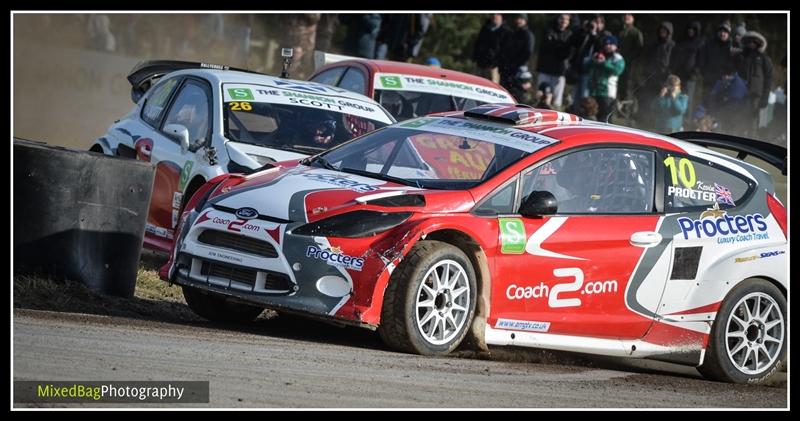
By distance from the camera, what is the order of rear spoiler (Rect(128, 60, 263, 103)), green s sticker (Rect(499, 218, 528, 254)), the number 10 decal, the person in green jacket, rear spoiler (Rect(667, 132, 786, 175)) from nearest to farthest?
1. green s sticker (Rect(499, 218, 528, 254))
2. the number 10 decal
3. rear spoiler (Rect(667, 132, 786, 175))
4. rear spoiler (Rect(128, 60, 263, 103))
5. the person in green jacket

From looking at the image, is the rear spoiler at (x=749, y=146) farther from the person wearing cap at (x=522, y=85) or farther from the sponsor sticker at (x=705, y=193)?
the person wearing cap at (x=522, y=85)

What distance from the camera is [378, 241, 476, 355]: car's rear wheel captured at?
7750 millimetres

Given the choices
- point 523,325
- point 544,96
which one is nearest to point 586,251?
point 523,325

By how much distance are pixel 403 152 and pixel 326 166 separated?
50 centimetres

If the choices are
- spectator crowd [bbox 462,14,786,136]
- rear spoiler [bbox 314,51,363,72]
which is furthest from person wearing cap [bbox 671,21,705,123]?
rear spoiler [bbox 314,51,363,72]

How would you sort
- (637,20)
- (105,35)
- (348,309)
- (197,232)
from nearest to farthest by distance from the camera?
(348,309) < (197,232) < (637,20) < (105,35)

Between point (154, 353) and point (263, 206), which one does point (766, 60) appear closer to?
point (263, 206)

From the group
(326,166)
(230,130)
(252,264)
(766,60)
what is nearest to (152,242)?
(230,130)

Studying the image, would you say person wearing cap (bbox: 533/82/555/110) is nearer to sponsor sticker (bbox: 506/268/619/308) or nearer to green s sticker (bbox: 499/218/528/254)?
sponsor sticker (bbox: 506/268/619/308)

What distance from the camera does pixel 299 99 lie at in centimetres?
1167

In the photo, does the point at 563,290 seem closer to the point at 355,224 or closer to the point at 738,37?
the point at 355,224

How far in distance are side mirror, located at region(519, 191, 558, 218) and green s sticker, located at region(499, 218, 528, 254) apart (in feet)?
0.26

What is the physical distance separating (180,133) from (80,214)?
243 centimetres

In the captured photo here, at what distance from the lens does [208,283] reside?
26.8 ft
